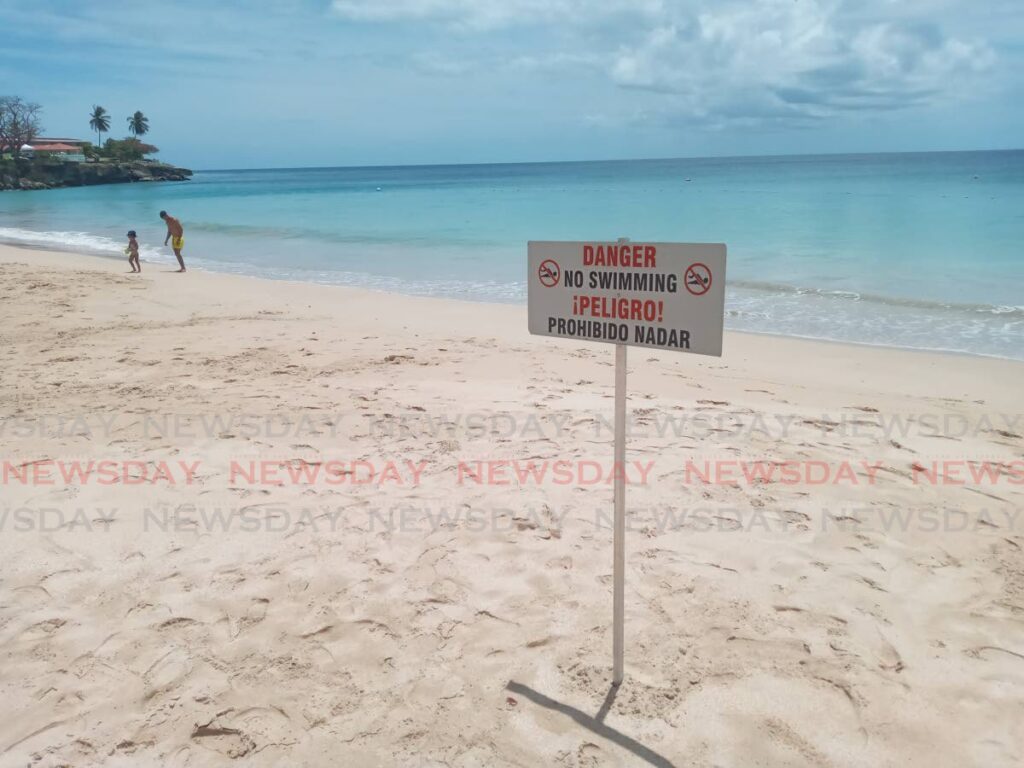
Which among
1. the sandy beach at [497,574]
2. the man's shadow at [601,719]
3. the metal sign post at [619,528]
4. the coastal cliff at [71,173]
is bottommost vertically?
the man's shadow at [601,719]

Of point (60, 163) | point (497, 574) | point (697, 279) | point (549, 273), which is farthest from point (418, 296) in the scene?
point (60, 163)

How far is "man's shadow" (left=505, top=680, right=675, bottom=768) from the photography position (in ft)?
7.86

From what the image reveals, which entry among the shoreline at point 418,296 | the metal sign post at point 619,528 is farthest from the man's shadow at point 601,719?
the shoreline at point 418,296

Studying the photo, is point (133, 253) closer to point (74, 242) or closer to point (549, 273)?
point (74, 242)

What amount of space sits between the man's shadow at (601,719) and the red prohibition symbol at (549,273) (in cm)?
156

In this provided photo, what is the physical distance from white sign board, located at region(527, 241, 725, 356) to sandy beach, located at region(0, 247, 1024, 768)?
55.3 inches

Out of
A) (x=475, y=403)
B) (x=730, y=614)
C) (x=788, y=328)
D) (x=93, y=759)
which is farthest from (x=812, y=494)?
(x=788, y=328)

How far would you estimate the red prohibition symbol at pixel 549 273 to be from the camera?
2.47 meters

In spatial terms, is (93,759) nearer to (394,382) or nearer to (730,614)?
(730,614)

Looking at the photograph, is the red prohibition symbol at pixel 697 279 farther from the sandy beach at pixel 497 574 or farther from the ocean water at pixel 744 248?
the ocean water at pixel 744 248

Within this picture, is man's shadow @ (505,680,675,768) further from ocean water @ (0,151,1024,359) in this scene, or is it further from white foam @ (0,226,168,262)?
white foam @ (0,226,168,262)

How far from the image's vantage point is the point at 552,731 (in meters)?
2.52

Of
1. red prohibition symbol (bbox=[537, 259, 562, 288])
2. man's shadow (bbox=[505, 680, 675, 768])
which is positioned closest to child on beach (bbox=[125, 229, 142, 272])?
red prohibition symbol (bbox=[537, 259, 562, 288])

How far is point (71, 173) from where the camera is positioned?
7962 centimetres
